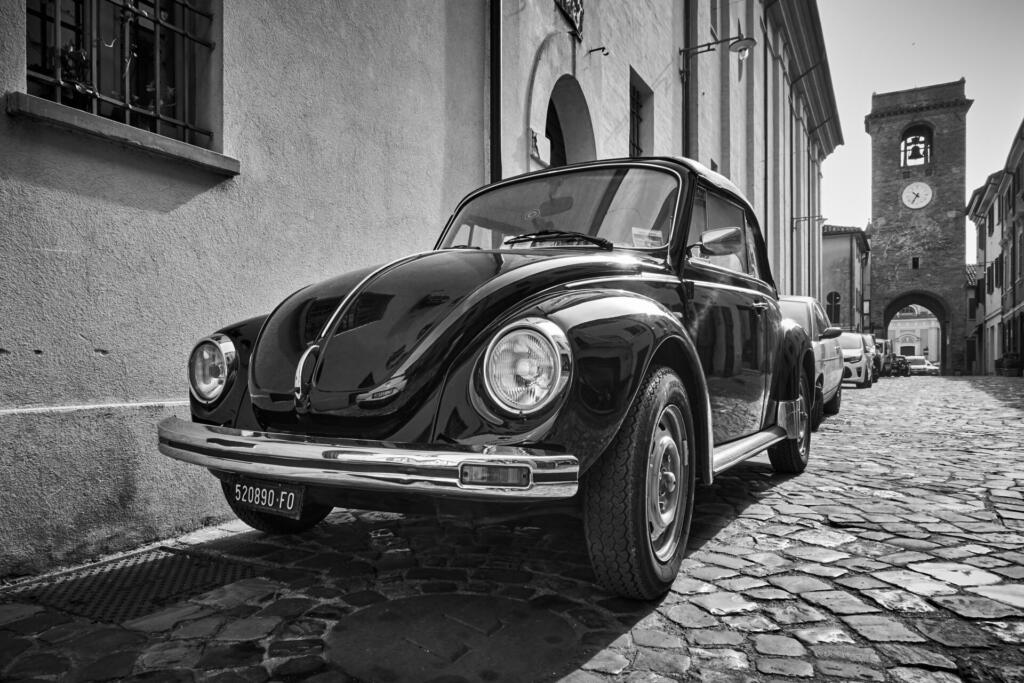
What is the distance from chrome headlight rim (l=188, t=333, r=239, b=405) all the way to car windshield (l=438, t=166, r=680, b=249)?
1363 millimetres

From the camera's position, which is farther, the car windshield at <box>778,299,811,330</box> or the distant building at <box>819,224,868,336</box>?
the distant building at <box>819,224,868,336</box>

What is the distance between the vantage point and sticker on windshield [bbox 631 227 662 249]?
343 cm

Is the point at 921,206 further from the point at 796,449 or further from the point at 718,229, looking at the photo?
the point at 718,229

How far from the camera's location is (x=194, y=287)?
402cm

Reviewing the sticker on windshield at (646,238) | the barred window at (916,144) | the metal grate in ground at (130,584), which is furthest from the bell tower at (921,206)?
the metal grate in ground at (130,584)

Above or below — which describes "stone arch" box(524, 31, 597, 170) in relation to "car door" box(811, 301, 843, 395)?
above

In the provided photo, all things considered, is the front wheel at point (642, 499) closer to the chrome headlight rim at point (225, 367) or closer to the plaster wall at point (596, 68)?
the chrome headlight rim at point (225, 367)

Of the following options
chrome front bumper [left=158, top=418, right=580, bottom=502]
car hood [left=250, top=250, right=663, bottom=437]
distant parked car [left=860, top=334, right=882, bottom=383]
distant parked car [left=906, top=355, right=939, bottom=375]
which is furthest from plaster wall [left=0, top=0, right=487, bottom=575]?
distant parked car [left=906, top=355, right=939, bottom=375]

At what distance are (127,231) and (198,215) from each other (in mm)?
436

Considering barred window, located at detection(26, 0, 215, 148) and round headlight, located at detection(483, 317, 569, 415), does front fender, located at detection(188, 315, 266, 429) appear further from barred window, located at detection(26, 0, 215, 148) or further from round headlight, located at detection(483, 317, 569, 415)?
barred window, located at detection(26, 0, 215, 148)

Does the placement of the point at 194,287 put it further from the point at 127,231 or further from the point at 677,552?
the point at 677,552

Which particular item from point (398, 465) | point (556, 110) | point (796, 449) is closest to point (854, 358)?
point (556, 110)

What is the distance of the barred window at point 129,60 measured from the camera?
3.58 metres

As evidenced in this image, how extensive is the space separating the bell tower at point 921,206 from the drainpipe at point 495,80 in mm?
52406
